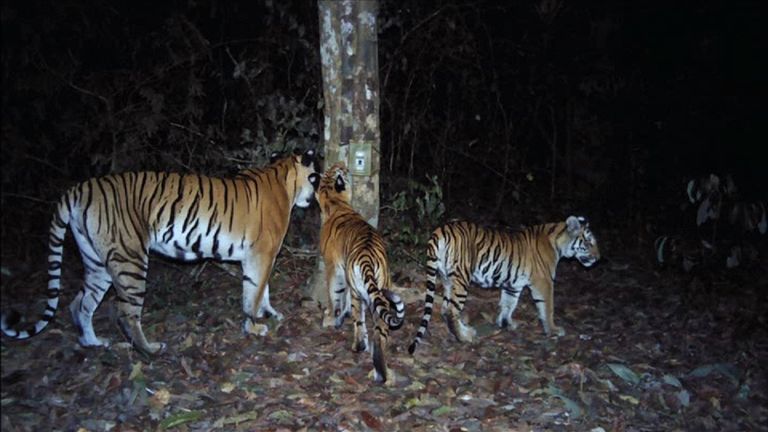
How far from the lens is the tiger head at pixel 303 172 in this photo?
22.1ft

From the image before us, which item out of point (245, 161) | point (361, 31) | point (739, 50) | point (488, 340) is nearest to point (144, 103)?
point (245, 161)

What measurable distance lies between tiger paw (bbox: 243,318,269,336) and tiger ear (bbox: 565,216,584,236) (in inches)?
123

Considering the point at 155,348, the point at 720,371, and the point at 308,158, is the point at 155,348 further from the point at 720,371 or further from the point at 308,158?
the point at 720,371

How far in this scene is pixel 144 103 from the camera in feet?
25.2

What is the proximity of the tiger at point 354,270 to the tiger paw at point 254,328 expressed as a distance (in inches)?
22.2

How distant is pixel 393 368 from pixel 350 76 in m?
2.52

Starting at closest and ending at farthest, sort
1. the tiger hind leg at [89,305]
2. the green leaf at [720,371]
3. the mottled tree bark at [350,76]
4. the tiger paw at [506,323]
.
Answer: the tiger hind leg at [89,305] → the green leaf at [720,371] → the mottled tree bark at [350,76] → the tiger paw at [506,323]

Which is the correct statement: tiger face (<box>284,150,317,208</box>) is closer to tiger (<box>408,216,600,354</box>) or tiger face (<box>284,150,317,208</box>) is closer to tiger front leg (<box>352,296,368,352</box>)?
tiger (<box>408,216,600,354</box>)

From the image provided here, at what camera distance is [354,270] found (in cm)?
571

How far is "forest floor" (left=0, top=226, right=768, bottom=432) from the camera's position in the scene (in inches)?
190

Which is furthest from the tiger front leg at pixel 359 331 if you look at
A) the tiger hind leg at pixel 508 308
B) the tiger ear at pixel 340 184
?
the tiger hind leg at pixel 508 308

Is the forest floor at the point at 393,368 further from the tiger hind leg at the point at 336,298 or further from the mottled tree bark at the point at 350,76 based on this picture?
the mottled tree bark at the point at 350,76

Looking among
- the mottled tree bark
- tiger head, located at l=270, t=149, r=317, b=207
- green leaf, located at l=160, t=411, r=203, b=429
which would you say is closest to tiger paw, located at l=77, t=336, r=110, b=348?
green leaf, located at l=160, t=411, r=203, b=429

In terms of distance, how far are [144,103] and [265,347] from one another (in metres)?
3.23
